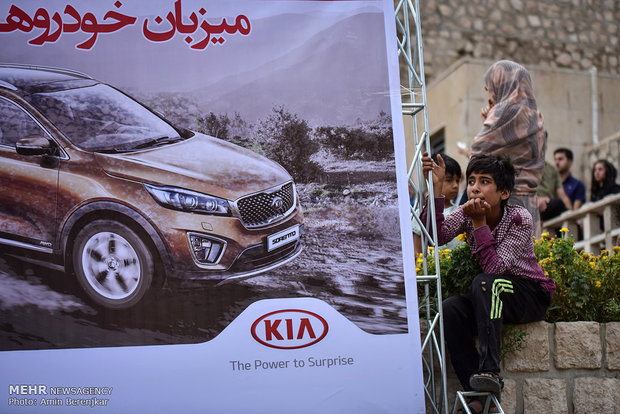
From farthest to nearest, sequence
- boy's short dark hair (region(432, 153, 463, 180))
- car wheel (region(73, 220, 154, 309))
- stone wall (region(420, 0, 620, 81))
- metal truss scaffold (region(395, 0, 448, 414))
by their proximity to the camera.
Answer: stone wall (region(420, 0, 620, 81)), boy's short dark hair (region(432, 153, 463, 180)), metal truss scaffold (region(395, 0, 448, 414)), car wheel (region(73, 220, 154, 309))

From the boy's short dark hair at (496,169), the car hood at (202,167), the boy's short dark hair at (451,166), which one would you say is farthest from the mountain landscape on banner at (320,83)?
the boy's short dark hair at (451,166)

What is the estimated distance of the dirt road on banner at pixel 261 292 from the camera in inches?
180

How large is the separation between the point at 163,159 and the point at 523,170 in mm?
2945

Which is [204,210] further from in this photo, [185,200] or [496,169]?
[496,169]

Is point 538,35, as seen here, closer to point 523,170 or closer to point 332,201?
point 523,170

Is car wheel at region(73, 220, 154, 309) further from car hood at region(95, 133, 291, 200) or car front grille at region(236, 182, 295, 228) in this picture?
car front grille at region(236, 182, 295, 228)

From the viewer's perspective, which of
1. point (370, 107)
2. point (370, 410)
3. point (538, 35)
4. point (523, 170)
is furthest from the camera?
point (538, 35)

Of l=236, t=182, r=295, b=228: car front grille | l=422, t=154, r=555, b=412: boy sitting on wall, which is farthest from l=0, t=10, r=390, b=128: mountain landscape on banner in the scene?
l=422, t=154, r=555, b=412: boy sitting on wall

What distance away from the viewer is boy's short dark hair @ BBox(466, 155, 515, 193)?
518 cm

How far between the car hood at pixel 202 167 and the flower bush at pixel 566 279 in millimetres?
1378

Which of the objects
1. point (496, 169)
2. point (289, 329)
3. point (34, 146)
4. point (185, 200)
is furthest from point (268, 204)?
point (496, 169)

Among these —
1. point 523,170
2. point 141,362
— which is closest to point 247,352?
point 141,362

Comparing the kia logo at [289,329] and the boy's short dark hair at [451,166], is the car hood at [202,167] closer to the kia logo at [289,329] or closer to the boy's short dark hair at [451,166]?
the kia logo at [289,329]

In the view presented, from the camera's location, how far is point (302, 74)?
4840 mm
